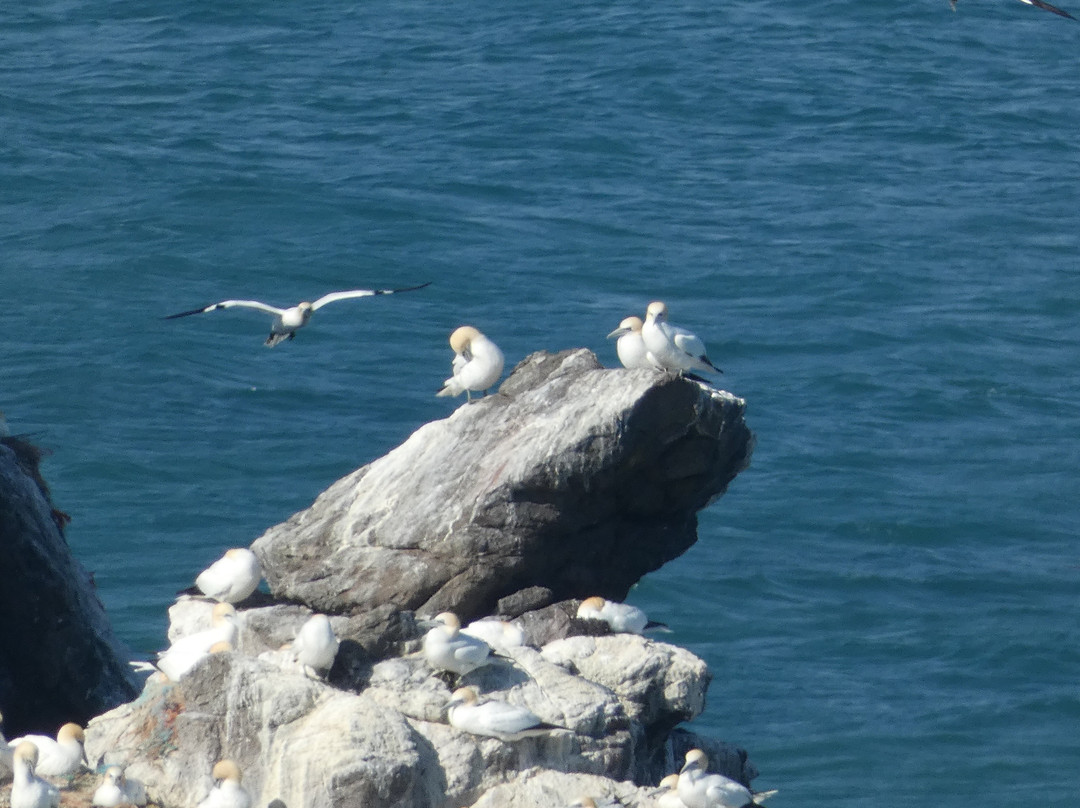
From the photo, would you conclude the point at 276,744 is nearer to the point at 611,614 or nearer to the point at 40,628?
the point at 611,614

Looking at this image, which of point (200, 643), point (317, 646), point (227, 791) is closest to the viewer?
point (227, 791)

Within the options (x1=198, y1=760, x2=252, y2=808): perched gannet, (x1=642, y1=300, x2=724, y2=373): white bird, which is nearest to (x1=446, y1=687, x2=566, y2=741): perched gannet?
(x1=198, y1=760, x2=252, y2=808): perched gannet

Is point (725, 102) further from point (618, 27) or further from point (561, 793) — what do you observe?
point (561, 793)

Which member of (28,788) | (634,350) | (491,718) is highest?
(634,350)

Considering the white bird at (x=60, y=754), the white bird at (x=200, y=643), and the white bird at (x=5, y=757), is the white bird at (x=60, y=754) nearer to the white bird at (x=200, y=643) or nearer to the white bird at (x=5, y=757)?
the white bird at (x=5, y=757)

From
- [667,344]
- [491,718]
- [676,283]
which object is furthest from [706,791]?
[676,283]

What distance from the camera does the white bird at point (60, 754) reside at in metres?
12.7

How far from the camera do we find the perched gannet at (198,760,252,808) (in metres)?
11.4

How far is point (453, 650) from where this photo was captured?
12547 mm

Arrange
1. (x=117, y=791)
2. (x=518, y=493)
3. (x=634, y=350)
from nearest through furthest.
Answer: (x=117, y=791)
(x=518, y=493)
(x=634, y=350)

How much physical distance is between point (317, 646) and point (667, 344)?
3945mm

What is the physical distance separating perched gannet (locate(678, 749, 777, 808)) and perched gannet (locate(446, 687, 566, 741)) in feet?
3.43

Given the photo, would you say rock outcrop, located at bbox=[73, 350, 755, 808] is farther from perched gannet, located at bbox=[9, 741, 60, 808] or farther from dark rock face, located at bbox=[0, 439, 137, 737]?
dark rock face, located at bbox=[0, 439, 137, 737]

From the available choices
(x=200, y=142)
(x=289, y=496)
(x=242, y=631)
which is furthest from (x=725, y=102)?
(x=242, y=631)
